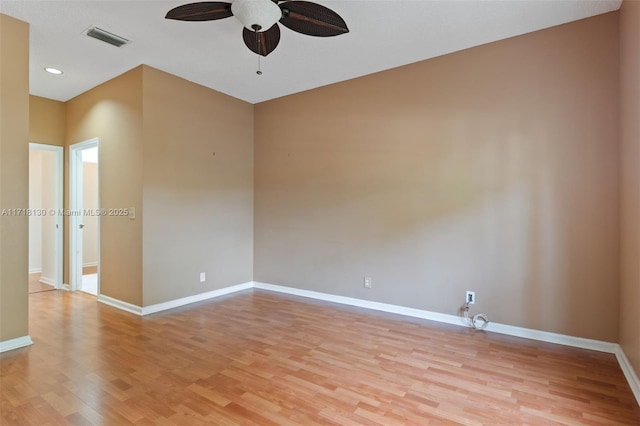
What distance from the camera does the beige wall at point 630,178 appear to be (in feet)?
7.07

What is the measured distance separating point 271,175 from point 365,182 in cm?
160

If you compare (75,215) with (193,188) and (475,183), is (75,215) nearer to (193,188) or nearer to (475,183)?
(193,188)

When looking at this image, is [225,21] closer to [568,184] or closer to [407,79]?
[407,79]

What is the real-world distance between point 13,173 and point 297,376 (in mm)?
2960

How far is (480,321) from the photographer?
3.24 m

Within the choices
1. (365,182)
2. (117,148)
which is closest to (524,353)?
(365,182)

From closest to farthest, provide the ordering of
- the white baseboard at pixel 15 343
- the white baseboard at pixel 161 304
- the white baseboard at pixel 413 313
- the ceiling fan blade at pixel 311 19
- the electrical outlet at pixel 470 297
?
the ceiling fan blade at pixel 311 19 → the white baseboard at pixel 413 313 → the white baseboard at pixel 15 343 → the electrical outlet at pixel 470 297 → the white baseboard at pixel 161 304

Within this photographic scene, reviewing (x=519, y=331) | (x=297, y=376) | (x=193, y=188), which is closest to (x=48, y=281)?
(x=193, y=188)

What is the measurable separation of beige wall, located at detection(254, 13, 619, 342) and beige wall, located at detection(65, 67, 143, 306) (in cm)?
195

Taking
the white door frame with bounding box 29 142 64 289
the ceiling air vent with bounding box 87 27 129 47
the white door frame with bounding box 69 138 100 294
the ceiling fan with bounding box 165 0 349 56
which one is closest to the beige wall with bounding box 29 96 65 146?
the white door frame with bounding box 29 142 64 289

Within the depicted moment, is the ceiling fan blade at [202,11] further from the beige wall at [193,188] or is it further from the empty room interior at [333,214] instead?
the beige wall at [193,188]

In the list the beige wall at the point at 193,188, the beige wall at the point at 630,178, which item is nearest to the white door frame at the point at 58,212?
the beige wall at the point at 193,188

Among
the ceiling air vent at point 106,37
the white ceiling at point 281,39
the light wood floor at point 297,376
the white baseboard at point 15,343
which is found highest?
the white ceiling at point 281,39

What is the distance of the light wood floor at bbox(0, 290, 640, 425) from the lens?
1.90 metres
